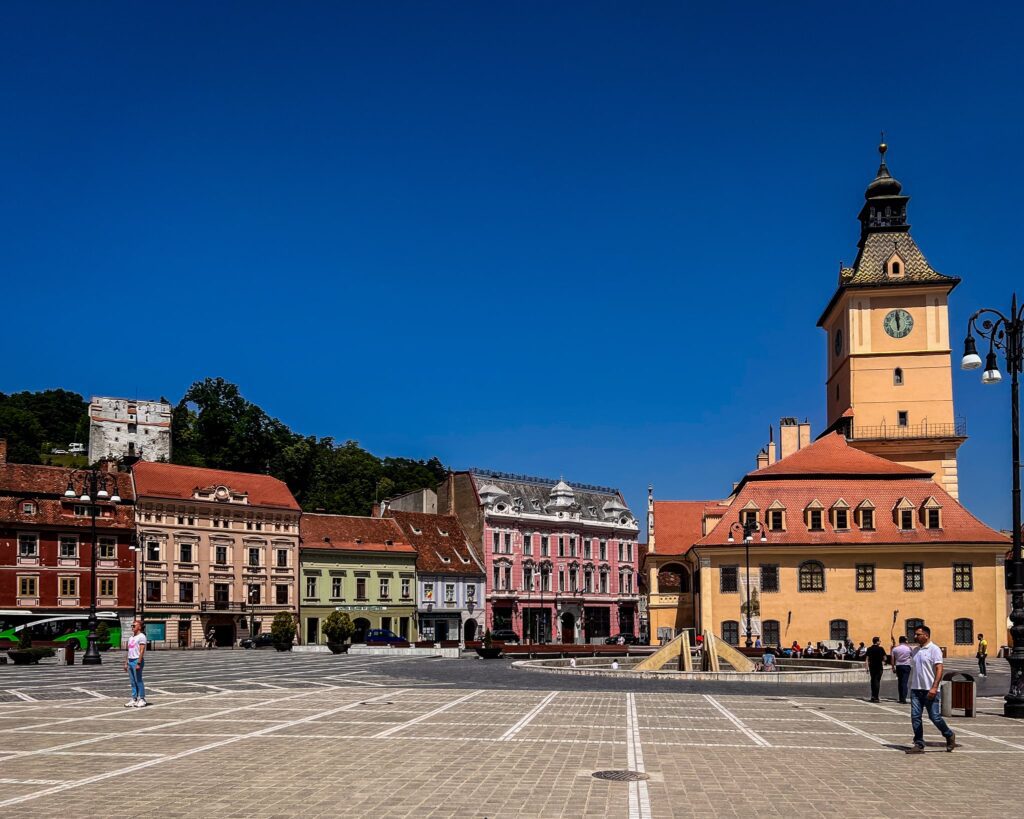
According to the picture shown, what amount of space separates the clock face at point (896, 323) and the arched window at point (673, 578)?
22511 mm

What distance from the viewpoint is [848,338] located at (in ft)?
254

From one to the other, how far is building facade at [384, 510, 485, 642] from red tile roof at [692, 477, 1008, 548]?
25716mm

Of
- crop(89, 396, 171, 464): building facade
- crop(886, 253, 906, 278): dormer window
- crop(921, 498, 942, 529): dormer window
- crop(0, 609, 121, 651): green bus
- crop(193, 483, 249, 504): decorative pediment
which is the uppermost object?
crop(886, 253, 906, 278): dormer window

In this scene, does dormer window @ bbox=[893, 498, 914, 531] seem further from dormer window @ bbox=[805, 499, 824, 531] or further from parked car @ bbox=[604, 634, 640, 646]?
parked car @ bbox=[604, 634, 640, 646]

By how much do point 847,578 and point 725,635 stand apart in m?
7.48

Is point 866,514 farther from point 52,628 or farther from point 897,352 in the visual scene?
point 52,628

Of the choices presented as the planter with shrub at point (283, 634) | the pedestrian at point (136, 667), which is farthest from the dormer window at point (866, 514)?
the pedestrian at point (136, 667)

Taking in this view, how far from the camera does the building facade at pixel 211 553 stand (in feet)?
227

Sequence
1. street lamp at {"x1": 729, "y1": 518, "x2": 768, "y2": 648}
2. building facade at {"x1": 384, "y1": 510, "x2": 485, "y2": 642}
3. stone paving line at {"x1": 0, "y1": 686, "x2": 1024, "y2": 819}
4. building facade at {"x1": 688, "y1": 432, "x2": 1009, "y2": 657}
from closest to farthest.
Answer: stone paving line at {"x1": 0, "y1": 686, "x2": 1024, "y2": 819} < building facade at {"x1": 688, "y1": 432, "x2": 1009, "y2": 657} < street lamp at {"x1": 729, "y1": 518, "x2": 768, "y2": 648} < building facade at {"x1": 384, "y1": 510, "x2": 485, "y2": 642}

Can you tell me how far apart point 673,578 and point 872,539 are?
69.9 ft

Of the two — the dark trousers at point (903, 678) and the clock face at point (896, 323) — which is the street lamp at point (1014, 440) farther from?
the clock face at point (896, 323)

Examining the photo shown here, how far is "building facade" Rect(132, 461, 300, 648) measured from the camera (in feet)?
227

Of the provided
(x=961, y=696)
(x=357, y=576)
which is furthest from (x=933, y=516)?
(x=961, y=696)

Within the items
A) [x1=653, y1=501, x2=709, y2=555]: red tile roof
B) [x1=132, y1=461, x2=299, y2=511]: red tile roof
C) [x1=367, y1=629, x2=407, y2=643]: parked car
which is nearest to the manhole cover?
[x1=367, y1=629, x2=407, y2=643]: parked car
